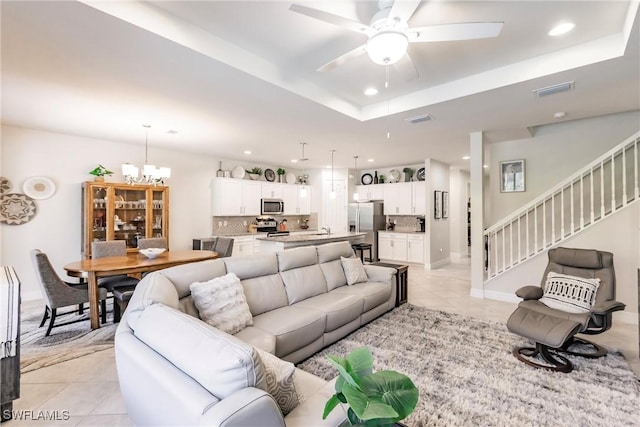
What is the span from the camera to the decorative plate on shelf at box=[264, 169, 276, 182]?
7703 millimetres

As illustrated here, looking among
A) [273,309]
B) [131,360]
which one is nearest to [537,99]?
[273,309]

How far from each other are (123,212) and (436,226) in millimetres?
6642

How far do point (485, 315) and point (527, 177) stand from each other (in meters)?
2.81

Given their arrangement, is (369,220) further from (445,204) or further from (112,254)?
(112,254)

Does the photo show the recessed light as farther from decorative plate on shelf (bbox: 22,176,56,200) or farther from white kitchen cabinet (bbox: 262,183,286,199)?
decorative plate on shelf (bbox: 22,176,56,200)

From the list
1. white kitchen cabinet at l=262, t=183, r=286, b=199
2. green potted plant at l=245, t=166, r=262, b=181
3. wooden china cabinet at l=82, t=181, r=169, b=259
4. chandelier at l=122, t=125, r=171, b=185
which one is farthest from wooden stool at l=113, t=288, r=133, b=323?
green potted plant at l=245, t=166, r=262, b=181

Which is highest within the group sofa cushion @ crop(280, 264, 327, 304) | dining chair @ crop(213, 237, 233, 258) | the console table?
dining chair @ crop(213, 237, 233, 258)

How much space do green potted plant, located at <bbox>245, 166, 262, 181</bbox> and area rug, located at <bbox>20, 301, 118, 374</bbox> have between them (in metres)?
4.35

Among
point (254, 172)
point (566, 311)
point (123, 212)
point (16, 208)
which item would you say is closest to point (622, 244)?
point (566, 311)

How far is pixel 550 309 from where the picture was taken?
286cm

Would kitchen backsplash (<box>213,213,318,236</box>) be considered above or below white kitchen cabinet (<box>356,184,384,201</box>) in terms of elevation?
below

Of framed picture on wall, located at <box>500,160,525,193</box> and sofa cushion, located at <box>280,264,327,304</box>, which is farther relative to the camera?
framed picture on wall, located at <box>500,160,525,193</box>

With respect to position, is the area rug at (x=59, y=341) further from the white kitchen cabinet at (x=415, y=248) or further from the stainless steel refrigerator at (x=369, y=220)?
the white kitchen cabinet at (x=415, y=248)

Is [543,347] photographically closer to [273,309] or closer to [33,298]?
[273,309]
